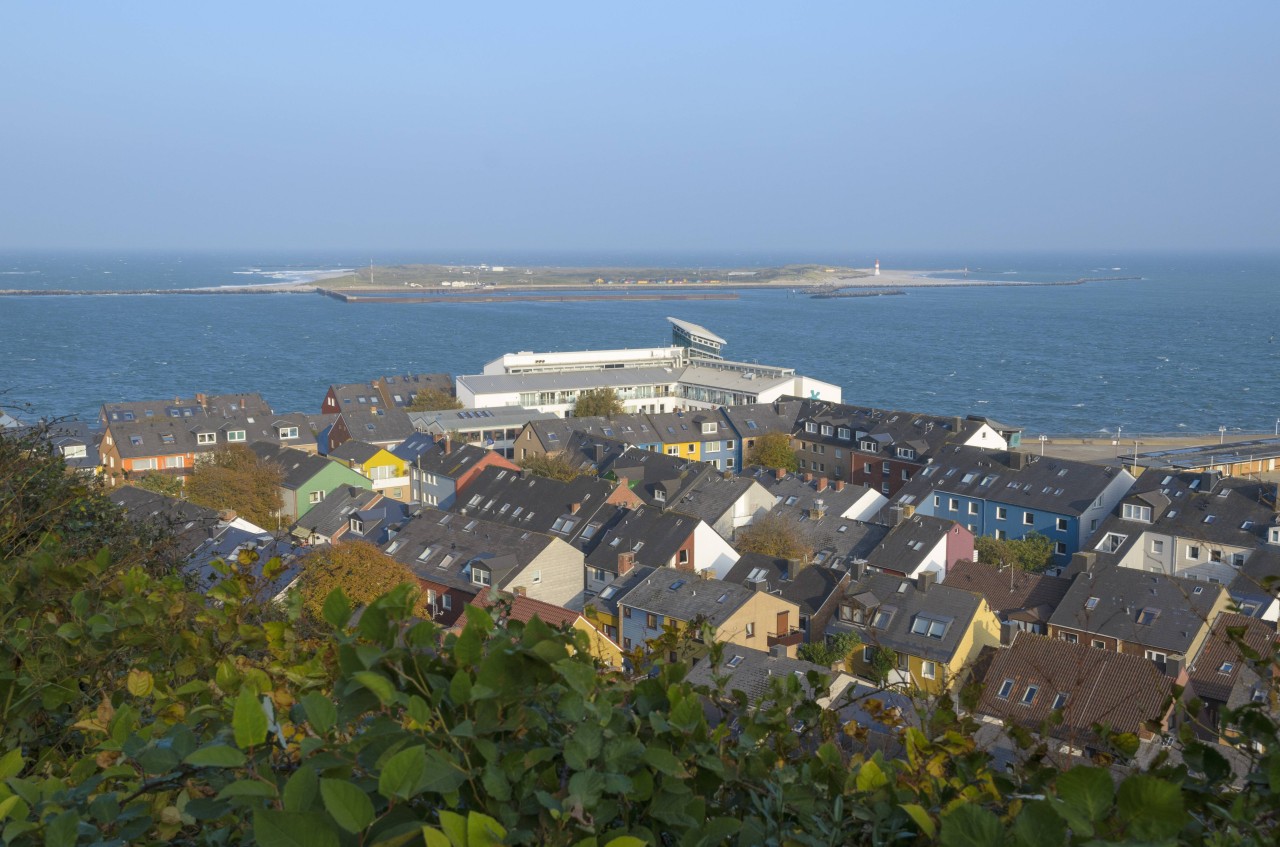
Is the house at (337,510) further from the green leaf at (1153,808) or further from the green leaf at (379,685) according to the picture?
the green leaf at (1153,808)

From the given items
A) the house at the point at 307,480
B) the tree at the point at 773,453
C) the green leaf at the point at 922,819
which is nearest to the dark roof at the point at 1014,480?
the tree at the point at 773,453

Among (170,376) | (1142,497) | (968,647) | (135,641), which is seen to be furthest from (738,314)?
(135,641)

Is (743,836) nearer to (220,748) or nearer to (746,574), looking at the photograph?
(220,748)

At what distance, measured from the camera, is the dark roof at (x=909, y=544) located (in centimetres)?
2177

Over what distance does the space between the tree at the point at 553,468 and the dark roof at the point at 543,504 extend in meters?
2.83

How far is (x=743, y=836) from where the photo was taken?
1.81m

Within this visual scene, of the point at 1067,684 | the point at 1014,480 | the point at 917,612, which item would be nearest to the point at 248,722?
the point at 1067,684

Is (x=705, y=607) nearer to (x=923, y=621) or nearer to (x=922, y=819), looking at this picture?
(x=923, y=621)

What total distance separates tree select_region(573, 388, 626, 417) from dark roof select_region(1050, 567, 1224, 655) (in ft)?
82.3

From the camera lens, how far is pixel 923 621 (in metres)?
17.2

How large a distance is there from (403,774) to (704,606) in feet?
54.5

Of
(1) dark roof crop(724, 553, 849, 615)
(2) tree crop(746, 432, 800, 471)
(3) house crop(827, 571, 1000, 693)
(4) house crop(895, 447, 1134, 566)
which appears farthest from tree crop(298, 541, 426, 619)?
(2) tree crop(746, 432, 800, 471)

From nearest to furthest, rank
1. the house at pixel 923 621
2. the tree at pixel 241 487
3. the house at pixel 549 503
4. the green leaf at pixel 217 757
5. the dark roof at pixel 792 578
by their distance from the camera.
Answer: the green leaf at pixel 217 757 → the house at pixel 923 621 → the dark roof at pixel 792 578 → the house at pixel 549 503 → the tree at pixel 241 487

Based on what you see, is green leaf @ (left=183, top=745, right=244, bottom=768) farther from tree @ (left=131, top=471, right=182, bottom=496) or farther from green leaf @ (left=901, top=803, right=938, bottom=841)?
tree @ (left=131, top=471, right=182, bottom=496)
